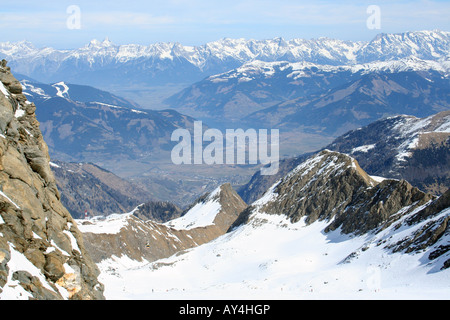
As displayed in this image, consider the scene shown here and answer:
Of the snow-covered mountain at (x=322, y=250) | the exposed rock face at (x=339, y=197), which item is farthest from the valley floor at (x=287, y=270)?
the exposed rock face at (x=339, y=197)

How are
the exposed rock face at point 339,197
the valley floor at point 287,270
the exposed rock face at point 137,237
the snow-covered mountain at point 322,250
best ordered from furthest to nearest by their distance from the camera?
the exposed rock face at point 137,237 → the exposed rock face at point 339,197 → the snow-covered mountain at point 322,250 → the valley floor at point 287,270

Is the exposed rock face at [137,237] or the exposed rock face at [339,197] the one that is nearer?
the exposed rock face at [339,197]

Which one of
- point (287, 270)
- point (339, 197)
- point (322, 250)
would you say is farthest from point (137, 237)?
point (287, 270)

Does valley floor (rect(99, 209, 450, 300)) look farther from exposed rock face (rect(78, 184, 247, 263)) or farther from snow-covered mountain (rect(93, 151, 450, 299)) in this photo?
exposed rock face (rect(78, 184, 247, 263))

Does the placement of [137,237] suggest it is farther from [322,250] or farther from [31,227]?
[31,227]

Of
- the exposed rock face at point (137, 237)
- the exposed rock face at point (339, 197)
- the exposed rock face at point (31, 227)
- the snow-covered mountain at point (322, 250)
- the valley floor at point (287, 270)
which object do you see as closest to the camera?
the exposed rock face at point (31, 227)

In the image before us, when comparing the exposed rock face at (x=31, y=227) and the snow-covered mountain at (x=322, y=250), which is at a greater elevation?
the exposed rock face at (x=31, y=227)

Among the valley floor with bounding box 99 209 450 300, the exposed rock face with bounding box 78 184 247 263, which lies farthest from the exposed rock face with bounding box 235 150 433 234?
the exposed rock face with bounding box 78 184 247 263

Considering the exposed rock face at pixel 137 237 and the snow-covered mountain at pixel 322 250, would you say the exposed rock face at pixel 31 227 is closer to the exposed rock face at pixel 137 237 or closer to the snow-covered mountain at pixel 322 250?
the snow-covered mountain at pixel 322 250
